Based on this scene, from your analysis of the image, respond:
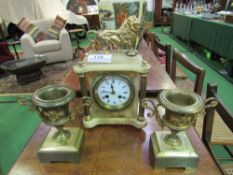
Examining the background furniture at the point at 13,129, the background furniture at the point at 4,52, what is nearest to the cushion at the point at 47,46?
the background furniture at the point at 4,52

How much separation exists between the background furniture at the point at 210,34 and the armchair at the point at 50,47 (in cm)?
249

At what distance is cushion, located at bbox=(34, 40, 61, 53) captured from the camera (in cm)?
344

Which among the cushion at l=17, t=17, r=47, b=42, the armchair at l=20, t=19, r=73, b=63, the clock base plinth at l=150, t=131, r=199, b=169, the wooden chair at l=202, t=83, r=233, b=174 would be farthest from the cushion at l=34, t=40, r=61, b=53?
the clock base plinth at l=150, t=131, r=199, b=169

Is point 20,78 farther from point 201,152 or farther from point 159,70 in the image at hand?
point 201,152

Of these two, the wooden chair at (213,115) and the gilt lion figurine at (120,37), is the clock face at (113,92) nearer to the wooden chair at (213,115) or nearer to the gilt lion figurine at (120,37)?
the gilt lion figurine at (120,37)

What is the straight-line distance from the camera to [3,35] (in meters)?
5.46

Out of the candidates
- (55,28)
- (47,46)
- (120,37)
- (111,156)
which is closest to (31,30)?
(55,28)

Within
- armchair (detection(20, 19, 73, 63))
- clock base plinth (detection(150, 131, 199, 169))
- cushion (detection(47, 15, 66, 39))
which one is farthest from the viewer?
cushion (detection(47, 15, 66, 39))

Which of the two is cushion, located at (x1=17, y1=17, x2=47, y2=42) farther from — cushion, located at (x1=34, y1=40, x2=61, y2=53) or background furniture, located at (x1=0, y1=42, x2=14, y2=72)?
background furniture, located at (x1=0, y1=42, x2=14, y2=72)

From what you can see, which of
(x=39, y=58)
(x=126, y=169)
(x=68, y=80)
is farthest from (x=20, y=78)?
(x=126, y=169)

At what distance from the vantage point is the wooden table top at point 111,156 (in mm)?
568

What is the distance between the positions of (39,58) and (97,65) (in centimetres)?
264

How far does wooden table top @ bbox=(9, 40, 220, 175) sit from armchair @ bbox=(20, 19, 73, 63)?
3010 millimetres

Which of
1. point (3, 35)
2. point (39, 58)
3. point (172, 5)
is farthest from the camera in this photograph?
point (172, 5)
